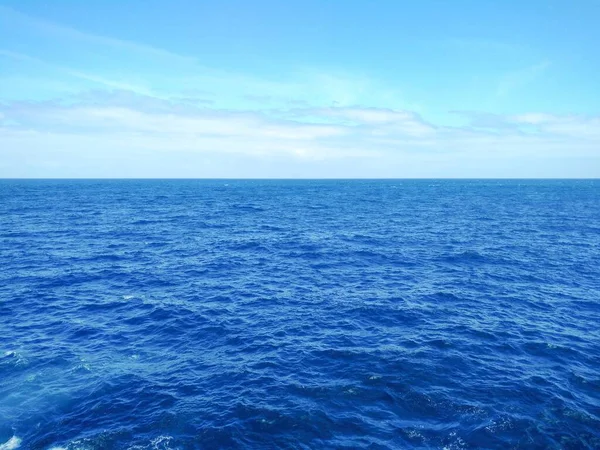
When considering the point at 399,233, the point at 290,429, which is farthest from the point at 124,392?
the point at 399,233

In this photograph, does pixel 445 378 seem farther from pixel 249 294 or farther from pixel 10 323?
pixel 10 323

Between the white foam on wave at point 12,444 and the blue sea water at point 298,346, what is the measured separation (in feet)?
0.61

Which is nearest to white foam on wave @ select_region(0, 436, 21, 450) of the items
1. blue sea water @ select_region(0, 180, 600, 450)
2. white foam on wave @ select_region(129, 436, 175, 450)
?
blue sea water @ select_region(0, 180, 600, 450)

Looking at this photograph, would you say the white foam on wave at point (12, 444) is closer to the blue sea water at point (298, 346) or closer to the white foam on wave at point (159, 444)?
the blue sea water at point (298, 346)

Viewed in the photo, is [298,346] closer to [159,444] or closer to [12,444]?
[159,444]

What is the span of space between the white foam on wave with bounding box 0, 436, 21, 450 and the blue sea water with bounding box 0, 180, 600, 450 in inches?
7.3

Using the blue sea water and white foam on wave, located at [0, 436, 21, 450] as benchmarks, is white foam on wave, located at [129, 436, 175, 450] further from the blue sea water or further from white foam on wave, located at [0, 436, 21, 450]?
white foam on wave, located at [0, 436, 21, 450]

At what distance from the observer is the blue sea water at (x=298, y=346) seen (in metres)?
26.8

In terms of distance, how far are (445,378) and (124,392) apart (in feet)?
86.8

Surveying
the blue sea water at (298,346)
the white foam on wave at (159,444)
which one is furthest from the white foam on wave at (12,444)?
the white foam on wave at (159,444)

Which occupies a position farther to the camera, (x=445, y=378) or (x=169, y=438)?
(x=445, y=378)

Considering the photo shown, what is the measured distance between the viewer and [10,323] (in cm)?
4212

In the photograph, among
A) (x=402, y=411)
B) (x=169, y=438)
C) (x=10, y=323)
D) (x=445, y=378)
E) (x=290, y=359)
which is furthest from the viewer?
(x=10, y=323)

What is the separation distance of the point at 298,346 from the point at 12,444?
22.8 meters
